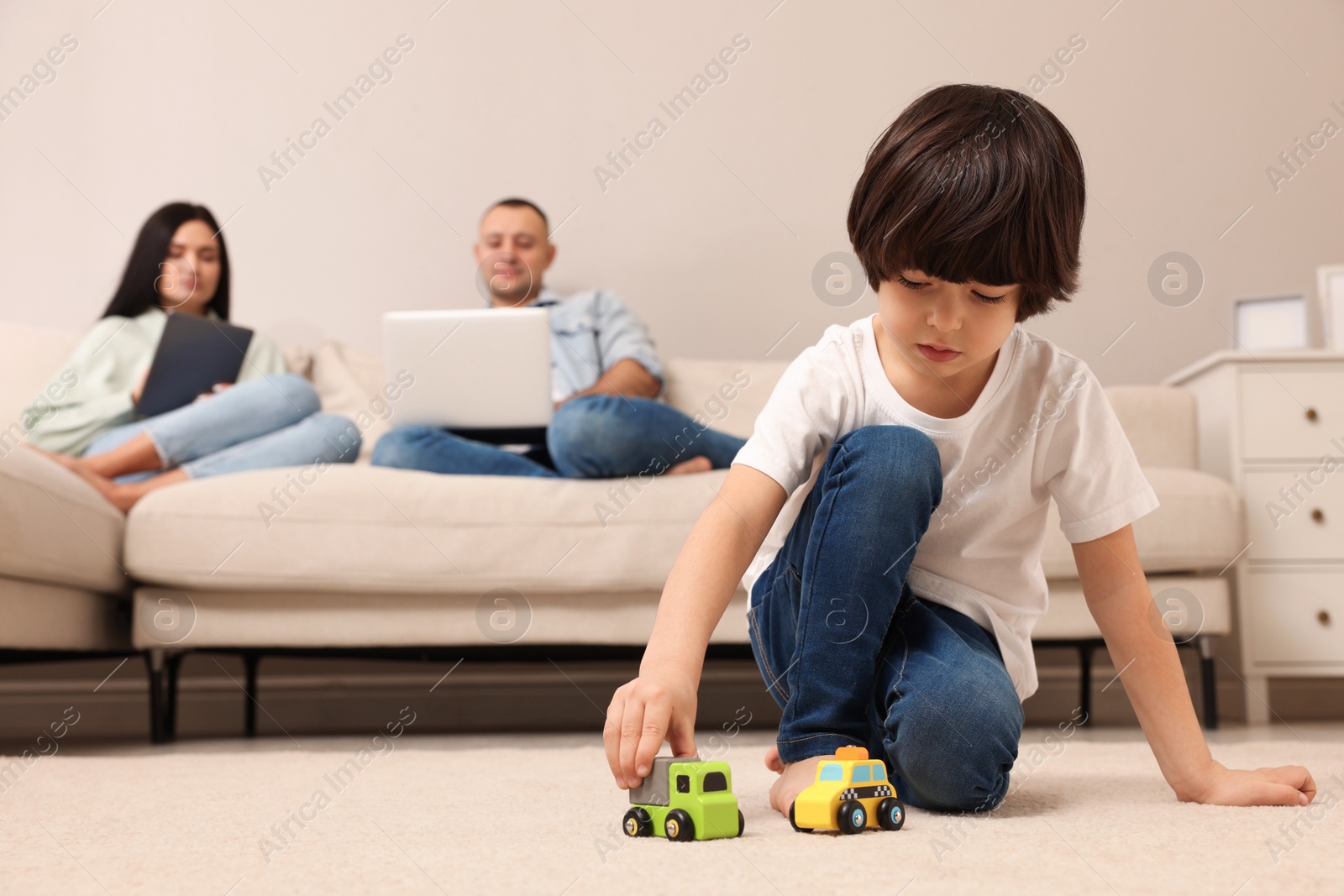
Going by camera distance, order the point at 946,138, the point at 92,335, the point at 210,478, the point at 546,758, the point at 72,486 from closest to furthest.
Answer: the point at 946,138 → the point at 546,758 → the point at 72,486 → the point at 210,478 → the point at 92,335

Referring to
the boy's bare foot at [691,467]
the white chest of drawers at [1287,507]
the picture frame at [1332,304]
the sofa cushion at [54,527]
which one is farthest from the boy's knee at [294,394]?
the picture frame at [1332,304]

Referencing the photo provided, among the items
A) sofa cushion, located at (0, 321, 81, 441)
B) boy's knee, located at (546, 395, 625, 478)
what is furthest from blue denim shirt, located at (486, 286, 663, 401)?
sofa cushion, located at (0, 321, 81, 441)

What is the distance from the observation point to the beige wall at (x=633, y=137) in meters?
2.44

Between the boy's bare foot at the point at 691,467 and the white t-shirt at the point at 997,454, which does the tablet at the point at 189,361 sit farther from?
the white t-shirt at the point at 997,454

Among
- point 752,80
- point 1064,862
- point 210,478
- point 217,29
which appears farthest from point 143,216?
point 1064,862

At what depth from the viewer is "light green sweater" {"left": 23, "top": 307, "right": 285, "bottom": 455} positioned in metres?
1.86

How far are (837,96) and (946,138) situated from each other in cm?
185

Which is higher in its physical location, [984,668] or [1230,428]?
[1230,428]

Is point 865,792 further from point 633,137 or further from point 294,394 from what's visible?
point 633,137

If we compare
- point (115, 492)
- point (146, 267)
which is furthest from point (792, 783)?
point (146, 267)

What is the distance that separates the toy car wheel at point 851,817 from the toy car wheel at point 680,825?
0.31ft

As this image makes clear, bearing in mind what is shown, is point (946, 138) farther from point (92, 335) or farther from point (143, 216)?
point (143, 216)

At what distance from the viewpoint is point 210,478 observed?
1.56 meters

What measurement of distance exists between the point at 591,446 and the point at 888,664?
0.82m
